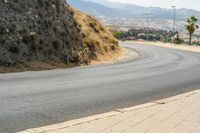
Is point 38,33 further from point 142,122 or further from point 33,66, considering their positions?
point 142,122

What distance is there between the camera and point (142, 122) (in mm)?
8328

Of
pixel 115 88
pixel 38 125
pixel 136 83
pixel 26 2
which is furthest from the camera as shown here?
pixel 26 2

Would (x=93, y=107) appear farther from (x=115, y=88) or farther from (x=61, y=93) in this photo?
(x=115, y=88)

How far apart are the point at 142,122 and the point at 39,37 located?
69.7 feet

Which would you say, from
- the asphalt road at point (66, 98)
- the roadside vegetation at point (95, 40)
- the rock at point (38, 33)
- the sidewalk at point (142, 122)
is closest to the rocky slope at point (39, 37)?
the rock at point (38, 33)

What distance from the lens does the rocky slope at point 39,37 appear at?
25312 millimetres

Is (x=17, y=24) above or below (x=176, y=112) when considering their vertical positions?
above

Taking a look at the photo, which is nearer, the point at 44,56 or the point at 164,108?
the point at 164,108

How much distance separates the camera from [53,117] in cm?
936

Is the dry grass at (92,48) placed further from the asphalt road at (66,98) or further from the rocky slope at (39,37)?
the asphalt road at (66,98)

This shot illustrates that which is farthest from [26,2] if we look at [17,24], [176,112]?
[176,112]

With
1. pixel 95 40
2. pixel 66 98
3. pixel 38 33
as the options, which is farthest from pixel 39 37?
pixel 66 98

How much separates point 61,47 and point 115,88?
15.6 meters

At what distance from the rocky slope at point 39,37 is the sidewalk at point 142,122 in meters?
13.8
